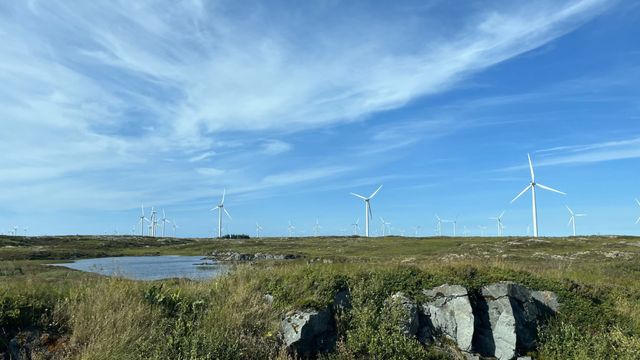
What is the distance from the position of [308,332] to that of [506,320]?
16.3ft

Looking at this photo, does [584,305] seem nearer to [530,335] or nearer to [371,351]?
[530,335]

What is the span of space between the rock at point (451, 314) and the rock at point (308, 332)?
263cm

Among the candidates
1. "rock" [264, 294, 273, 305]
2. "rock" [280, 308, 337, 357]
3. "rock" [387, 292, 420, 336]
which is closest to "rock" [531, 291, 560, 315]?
"rock" [387, 292, 420, 336]

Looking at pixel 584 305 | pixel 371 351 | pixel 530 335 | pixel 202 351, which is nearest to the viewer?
Answer: pixel 202 351

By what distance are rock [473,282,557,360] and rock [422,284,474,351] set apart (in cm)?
50

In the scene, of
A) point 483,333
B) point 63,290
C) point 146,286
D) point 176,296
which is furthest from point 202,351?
point 483,333

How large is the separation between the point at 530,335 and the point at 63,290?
428 inches

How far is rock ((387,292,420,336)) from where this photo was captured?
1111cm

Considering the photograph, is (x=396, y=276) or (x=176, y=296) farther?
(x=396, y=276)

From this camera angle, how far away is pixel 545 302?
43.5 ft

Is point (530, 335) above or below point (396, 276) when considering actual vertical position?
below

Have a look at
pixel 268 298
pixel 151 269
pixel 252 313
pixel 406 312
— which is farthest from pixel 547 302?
pixel 151 269

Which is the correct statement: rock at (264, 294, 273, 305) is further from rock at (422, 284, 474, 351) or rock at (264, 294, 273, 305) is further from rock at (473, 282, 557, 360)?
rock at (473, 282, 557, 360)

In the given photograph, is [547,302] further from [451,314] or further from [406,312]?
[406,312]
